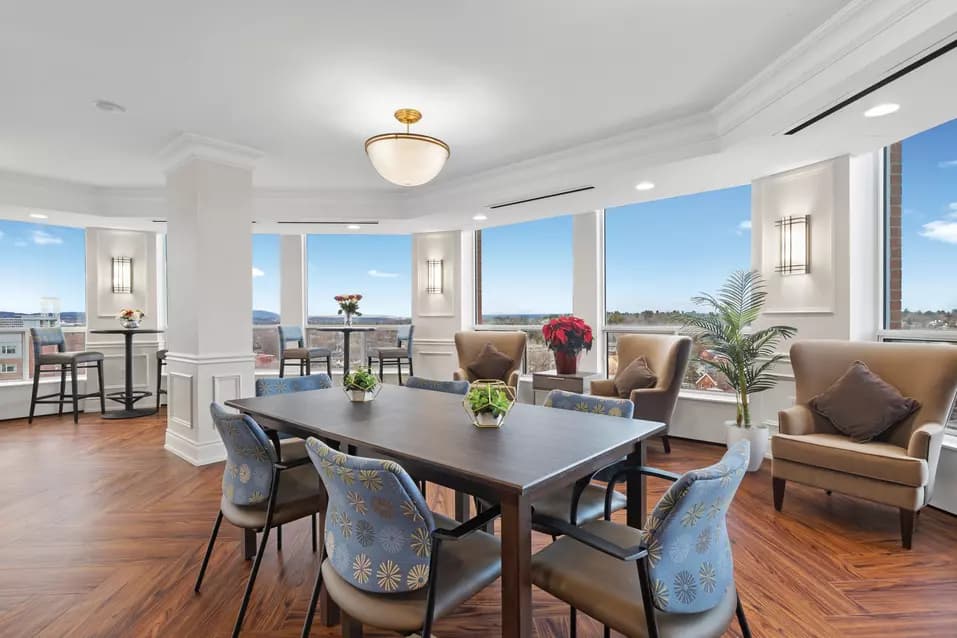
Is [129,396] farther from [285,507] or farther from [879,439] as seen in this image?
[879,439]

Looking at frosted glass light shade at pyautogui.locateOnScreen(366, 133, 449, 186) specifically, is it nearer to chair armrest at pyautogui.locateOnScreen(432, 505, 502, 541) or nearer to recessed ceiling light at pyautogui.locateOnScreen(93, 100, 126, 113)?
recessed ceiling light at pyautogui.locateOnScreen(93, 100, 126, 113)

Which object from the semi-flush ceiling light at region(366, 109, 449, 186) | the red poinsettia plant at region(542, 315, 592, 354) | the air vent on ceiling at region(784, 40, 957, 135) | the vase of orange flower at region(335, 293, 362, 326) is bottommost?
the red poinsettia plant at region(542, 315, 592, 354)

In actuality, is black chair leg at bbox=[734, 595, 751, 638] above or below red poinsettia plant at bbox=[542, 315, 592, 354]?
below

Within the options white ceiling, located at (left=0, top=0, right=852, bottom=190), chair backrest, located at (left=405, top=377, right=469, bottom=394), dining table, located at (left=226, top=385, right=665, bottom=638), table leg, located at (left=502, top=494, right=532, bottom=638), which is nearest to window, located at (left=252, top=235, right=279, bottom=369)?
white ceiling, located at (left=0, top=0, right=852, bottom=190)

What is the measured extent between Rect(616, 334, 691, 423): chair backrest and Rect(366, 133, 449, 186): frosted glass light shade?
99.6 inches

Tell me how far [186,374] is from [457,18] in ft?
11.5

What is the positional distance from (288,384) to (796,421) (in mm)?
3283

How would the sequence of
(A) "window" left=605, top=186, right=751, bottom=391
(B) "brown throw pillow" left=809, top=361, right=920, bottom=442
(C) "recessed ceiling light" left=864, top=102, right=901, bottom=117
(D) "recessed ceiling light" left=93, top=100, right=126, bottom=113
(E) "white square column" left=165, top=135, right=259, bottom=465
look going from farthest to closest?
(A) "window" left=605, top=186, right=751, bottom=391, (E) "white square column" left=165, top=135, right=259, bottom=465, (D) "recessed ceiling light" left=93, top=100, right=126, bottom=113, (B) "brown throw pillow" left=809, top=361, right=920, bottom=442, (C) "recessed ceiling light" left=864, top=102, right=901, bottom=117

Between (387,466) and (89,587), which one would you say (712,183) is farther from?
(89,587)

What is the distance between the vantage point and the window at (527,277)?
19.9 ft

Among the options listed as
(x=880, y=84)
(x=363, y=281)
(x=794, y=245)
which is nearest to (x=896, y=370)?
(x=794, y=245)

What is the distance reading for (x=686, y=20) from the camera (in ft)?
7.91

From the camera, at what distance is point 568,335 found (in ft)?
16.0

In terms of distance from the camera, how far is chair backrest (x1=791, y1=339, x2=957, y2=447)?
2.82 meters
